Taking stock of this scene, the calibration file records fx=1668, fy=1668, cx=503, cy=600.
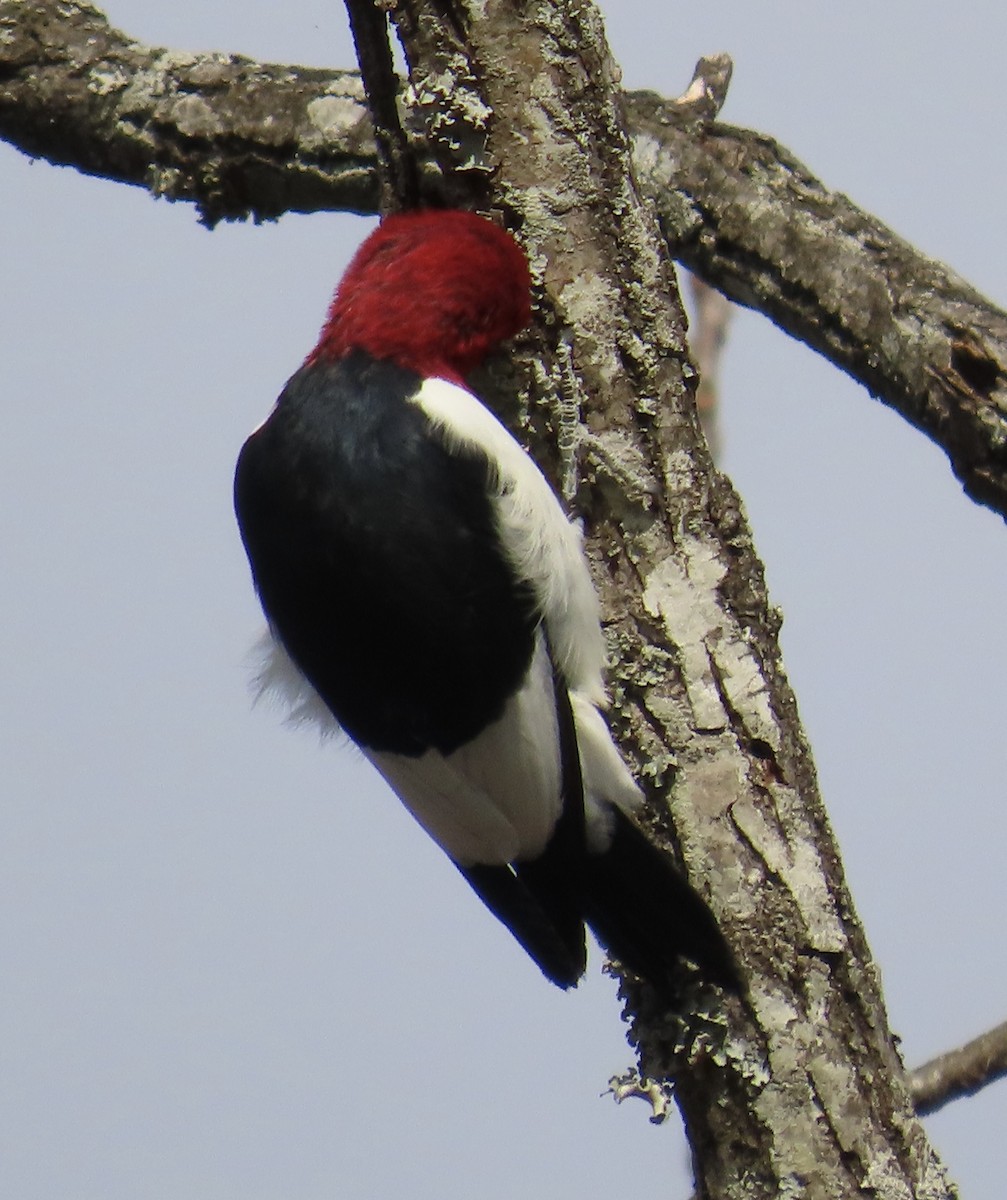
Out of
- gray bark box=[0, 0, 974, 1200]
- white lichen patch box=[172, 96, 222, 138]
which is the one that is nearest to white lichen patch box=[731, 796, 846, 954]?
gray bark box=[0, 0, 974, 1200]

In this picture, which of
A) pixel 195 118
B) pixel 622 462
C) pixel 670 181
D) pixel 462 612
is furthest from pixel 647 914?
pixel 195 118

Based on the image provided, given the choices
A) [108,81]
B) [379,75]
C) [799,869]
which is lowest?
[799,869]

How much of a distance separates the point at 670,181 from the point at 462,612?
1.06 metres

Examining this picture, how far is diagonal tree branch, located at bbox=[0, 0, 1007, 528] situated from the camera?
2789 mm

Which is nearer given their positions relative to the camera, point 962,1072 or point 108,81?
point 962,1072

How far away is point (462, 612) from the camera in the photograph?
2.44m

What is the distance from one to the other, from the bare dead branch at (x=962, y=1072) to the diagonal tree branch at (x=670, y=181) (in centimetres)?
90

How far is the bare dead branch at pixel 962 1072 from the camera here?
9.00 feet

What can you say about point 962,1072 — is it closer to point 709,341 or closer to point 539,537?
point 539,537

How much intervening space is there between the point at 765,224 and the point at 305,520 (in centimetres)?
111

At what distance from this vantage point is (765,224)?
9.84 feet

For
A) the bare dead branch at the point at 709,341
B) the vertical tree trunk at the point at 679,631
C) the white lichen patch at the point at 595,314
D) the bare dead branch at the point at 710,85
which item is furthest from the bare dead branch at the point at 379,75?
the bare dead branch at the point at 709,341

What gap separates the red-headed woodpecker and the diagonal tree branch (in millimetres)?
628

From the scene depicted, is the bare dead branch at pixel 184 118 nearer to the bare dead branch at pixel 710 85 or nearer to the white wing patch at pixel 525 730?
the bare dead branch at pixel 710 85
